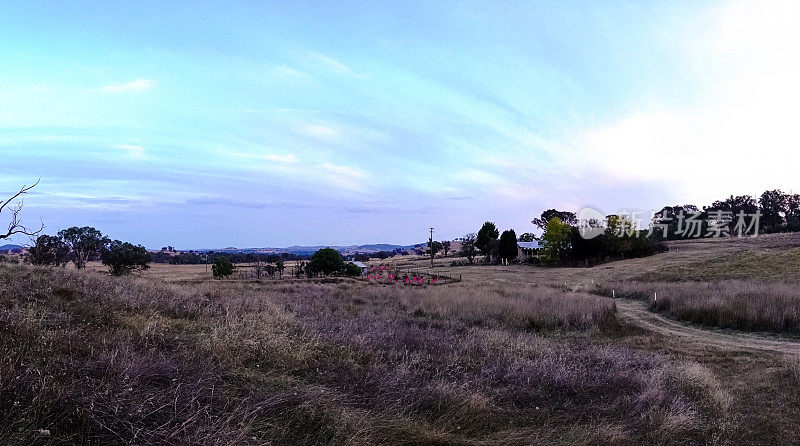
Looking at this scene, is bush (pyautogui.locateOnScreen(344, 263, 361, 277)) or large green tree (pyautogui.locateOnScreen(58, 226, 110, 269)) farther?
bush (pyautogui.locateOnScreen(344, 263, 361, 277))

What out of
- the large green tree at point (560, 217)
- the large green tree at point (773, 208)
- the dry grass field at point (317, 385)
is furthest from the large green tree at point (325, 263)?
the large green tree at point (773, 208)

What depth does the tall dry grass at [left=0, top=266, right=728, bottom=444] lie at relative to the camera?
11.6 feet

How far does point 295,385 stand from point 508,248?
268 feet

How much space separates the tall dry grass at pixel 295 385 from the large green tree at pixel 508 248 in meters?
76.5

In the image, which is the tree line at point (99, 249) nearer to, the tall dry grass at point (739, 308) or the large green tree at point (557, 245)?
the tall dry grass at point (739, 308)

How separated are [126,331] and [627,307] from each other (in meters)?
23.4

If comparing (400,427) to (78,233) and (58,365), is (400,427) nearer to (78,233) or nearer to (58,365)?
(58,365)

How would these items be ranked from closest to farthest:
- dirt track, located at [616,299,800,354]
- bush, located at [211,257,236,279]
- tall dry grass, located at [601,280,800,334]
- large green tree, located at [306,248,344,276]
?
Answer: dirt track, located at [616,299,800,354] → tall dry grass, located at [601,280,800,334] → large green tree, located at [306,248,344,276] → bush, located at [211,257,236,279]

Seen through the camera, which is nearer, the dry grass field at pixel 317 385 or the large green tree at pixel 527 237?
the dry grass field at pixel 317 385

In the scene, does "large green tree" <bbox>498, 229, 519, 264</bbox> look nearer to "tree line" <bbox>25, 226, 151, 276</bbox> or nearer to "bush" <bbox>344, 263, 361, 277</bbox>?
"bush" <bbox>344, 263, 361, 277</bbox>

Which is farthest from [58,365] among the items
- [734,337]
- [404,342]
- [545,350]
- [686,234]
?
[686,234]

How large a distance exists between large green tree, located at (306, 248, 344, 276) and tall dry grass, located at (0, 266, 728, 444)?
1678 inches

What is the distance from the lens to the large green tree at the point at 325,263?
51031 millimetres

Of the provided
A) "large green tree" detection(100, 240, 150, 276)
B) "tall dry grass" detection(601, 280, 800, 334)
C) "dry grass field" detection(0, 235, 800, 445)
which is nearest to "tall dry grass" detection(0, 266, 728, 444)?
"dry grass field" detection(0, 235, 800, 445)
